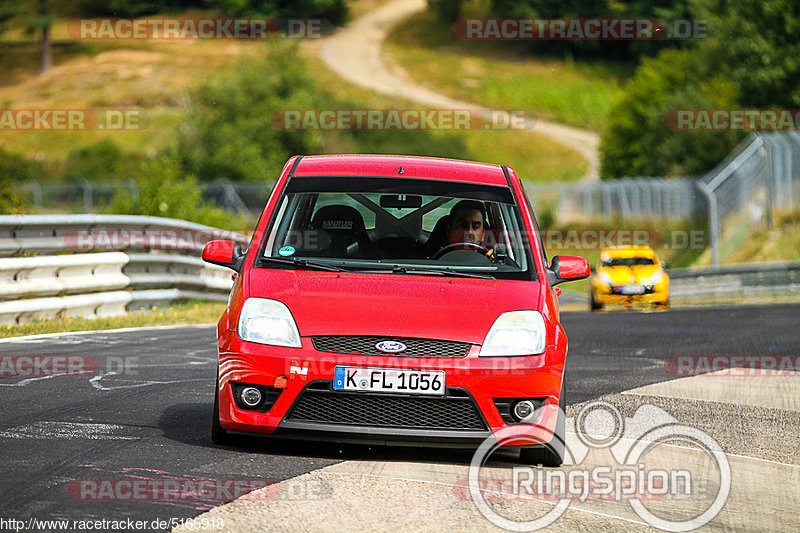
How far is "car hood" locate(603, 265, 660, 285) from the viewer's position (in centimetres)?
2508

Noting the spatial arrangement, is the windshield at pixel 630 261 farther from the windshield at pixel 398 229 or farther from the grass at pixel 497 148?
the grass at pixel 497 148

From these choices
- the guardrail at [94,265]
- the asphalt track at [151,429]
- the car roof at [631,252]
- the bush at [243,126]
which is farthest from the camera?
the bush at [243,126]

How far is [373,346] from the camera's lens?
6.11 meters

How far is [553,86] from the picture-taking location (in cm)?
9588

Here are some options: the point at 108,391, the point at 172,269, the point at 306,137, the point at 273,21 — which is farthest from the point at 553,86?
the point at 108,391

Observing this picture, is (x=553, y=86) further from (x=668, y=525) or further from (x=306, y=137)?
(x=668, y=525)

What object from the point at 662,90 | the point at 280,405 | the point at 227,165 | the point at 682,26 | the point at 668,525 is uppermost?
the point at 682,26

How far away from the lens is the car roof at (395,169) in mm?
7547

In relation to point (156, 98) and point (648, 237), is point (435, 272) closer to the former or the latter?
point (648, 237)

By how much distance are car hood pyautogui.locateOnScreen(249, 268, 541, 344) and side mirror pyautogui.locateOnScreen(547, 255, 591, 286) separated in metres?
0.61

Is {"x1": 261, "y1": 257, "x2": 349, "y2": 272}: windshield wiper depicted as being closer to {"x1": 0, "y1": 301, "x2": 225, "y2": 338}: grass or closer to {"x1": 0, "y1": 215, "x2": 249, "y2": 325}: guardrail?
{"x1": 0, "y1": 301, "x2": 225, "y2": 338}: grass

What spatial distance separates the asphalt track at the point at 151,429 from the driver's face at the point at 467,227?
1399 millimetres

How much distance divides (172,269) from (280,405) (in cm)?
1078

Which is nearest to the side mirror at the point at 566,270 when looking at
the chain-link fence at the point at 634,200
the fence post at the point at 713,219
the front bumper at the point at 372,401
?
the front bumper at the point at 372,401
